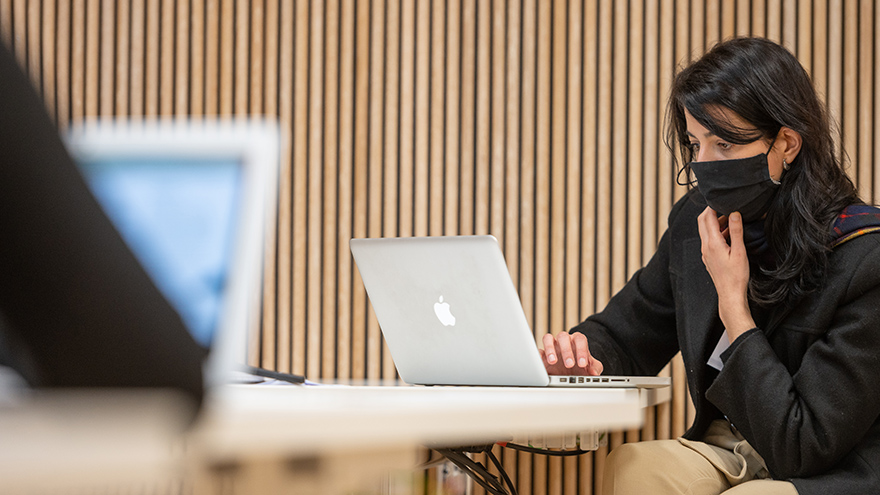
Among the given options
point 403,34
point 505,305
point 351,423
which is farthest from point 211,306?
point 403,34

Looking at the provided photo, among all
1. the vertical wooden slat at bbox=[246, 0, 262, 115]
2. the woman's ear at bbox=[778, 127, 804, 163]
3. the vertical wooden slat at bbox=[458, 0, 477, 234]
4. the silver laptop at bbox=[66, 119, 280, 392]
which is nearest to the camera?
the silver laptop at bbox=[66, 119, 280, 392]

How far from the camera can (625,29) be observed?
245 cm

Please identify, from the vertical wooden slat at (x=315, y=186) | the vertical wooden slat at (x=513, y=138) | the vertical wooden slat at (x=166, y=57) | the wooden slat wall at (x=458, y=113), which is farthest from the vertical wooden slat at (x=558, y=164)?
the vertical wooden slat at (x=166, y=57)

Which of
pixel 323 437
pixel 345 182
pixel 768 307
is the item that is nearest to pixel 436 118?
pixel 345 182

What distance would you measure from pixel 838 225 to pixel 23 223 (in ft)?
4.66

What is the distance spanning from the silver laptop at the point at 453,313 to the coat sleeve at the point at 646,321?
361mm

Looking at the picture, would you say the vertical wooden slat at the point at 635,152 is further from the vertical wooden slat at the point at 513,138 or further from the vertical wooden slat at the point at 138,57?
the vertical wooden slat at the point at 138,57

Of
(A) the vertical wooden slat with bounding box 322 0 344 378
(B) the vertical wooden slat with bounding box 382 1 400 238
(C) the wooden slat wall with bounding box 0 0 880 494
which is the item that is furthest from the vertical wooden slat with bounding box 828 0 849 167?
(A) the vertical wooden slat with bounding box 322 0 344 378

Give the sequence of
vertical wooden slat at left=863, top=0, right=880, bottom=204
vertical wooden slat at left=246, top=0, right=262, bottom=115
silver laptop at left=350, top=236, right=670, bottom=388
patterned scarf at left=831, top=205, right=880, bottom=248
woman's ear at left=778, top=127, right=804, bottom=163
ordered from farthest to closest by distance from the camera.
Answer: vertical wooden slat at left=246, top=0, right=262, bottom=115 < vertical wooden slat at left=863, top=0, right=880, bottom=204 < woman's ear at left=778, top=127, right=804, bottom=163 < patterned scarf at left=831, top=205, right=880, bottom=248 < silver laptop at left=350, top=236, right=670, bottom=388

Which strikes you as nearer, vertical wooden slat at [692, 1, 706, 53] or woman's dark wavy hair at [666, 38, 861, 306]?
woman's dark wavy hair at [666, 38, 861, 306]

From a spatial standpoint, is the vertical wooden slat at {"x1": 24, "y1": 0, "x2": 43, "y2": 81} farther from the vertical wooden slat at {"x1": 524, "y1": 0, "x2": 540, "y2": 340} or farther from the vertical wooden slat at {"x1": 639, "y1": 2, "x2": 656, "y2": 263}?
the vertical wooden slat at {"x1": 639, "y1": 2, "x2": 656, "y2": 263}

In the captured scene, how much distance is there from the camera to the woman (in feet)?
4.12

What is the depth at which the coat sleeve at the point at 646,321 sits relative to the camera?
1.80 meters

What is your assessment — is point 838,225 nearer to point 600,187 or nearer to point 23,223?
point 600,187
